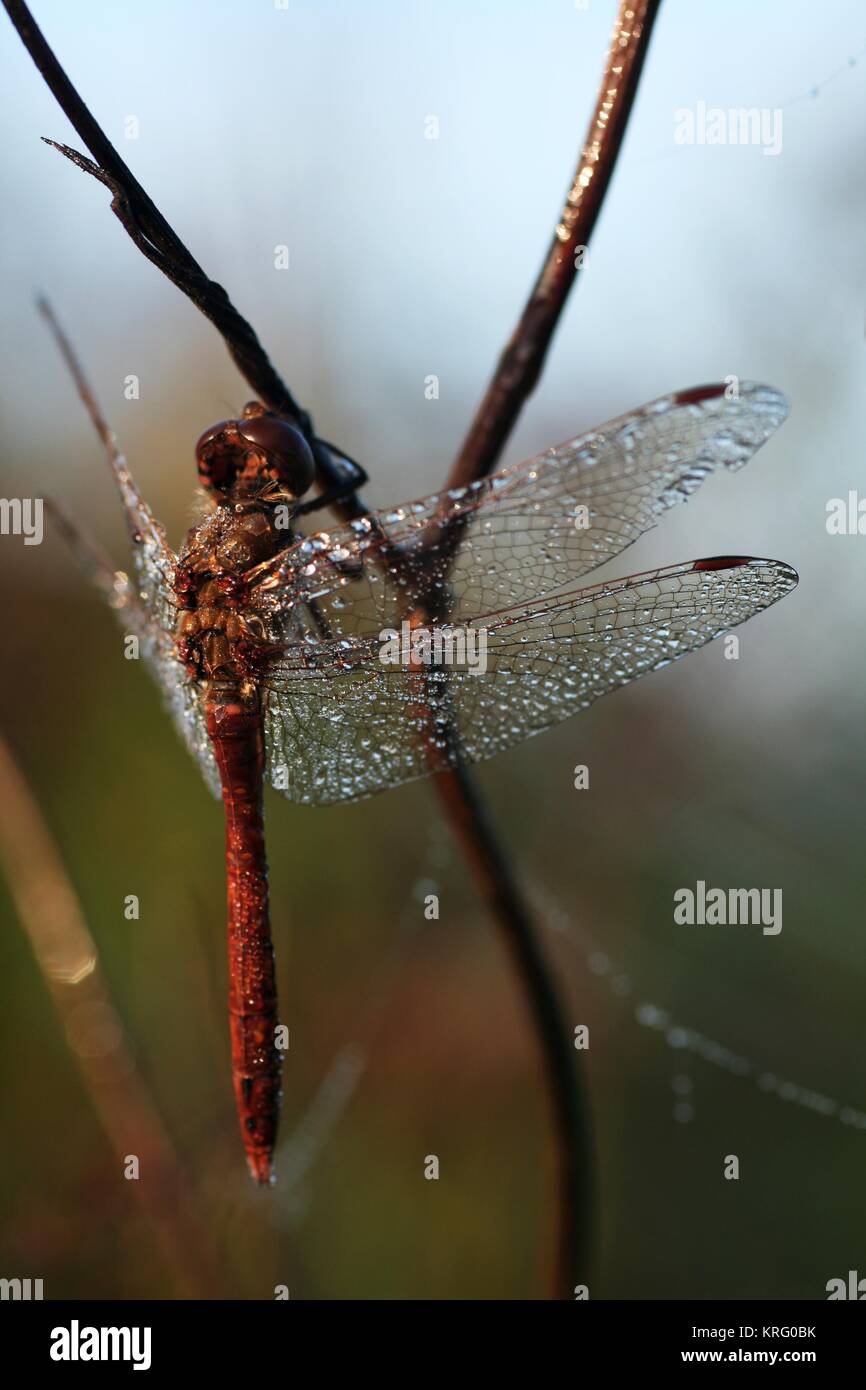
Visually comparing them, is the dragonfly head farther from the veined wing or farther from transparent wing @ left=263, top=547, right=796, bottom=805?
transparent wing @ left=263, top=547, right=796, bottom=805

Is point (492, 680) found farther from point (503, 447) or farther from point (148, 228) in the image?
point (148, 228)

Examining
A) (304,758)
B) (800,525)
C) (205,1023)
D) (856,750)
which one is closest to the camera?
(304,758)

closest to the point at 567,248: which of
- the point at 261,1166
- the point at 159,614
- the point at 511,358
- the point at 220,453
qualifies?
the point at 511,358


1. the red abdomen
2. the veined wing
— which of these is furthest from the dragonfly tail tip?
the veined wing

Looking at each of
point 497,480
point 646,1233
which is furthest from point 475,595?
point 646,1233
